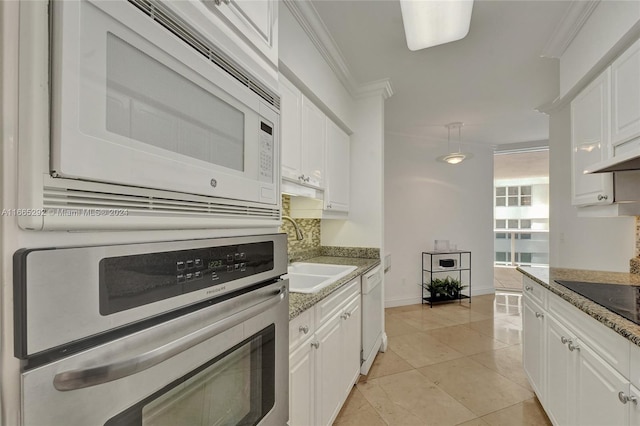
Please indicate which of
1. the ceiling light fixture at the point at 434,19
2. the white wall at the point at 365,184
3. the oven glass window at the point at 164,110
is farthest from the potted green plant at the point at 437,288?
the oven glass window at the point at 164,110

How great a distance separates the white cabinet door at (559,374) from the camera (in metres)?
1.45

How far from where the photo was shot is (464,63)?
8.14 ft

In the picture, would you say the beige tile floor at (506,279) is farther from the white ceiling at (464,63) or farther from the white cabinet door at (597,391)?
the white cabinet door at (597,391)

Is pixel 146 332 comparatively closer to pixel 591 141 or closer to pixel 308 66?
pixel 308 66

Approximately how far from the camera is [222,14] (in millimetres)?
715

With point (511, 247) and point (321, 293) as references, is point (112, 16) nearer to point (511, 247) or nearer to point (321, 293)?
point (321, 293)

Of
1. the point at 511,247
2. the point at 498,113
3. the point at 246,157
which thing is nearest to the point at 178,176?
the point at 246,157

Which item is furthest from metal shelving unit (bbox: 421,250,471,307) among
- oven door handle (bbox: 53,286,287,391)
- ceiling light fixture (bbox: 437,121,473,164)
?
oven door handle (bbox: 53,286,287,391)

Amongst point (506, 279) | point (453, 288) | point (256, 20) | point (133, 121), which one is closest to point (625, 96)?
point (256, 20)

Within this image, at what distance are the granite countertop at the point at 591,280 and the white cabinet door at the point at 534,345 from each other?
0.21m

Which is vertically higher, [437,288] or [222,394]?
[222,394]

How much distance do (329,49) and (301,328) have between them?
1.99 meters

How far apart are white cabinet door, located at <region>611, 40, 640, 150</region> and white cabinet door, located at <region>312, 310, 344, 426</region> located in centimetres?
188

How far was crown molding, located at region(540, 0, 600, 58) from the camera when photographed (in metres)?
1.78
